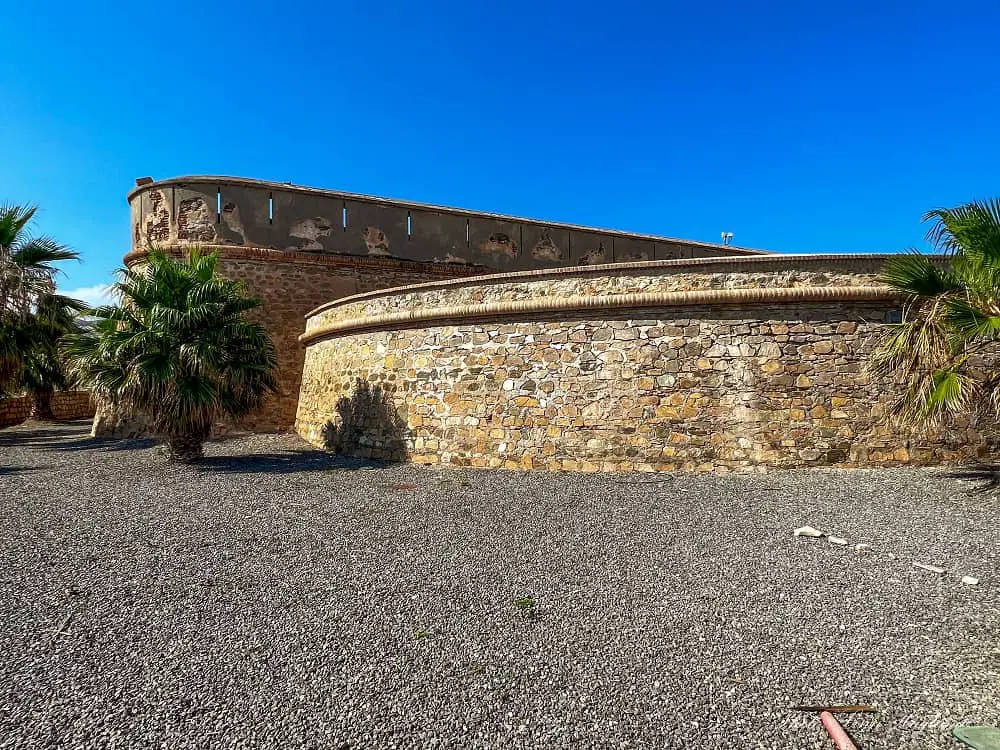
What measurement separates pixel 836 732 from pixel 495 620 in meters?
1.78

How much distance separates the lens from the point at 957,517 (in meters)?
5.16

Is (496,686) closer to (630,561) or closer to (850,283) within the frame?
(630,561)

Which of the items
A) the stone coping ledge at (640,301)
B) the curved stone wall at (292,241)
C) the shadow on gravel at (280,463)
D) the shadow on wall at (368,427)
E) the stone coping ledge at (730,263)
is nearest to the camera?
the stone coping ledge at (640,301)

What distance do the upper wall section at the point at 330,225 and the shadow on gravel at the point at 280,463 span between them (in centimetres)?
626

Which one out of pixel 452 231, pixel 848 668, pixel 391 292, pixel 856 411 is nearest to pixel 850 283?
pixel 856 411

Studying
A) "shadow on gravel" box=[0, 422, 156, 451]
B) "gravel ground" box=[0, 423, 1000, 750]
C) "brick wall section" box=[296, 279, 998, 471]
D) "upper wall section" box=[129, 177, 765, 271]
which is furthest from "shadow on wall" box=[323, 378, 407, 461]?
"upper wall section" box=[129, 177, 765, 271]

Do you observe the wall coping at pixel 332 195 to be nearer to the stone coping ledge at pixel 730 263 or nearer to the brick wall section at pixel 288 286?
the brick wall section at pixel 288 286

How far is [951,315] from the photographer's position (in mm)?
5684

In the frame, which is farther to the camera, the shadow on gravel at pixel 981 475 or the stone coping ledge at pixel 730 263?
the stone coping ledge at pixel 730 263

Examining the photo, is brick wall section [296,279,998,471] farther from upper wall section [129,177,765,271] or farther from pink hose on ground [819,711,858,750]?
upper wall section [129,177,765,271]

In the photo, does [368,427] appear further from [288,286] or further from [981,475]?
[981,475]

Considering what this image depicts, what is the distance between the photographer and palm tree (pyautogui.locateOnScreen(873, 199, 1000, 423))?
5.53m

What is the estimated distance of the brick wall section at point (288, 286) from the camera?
13.0 m

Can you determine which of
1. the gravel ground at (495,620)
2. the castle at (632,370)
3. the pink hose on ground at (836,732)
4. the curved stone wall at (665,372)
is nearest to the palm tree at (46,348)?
the castle at (632,370)
